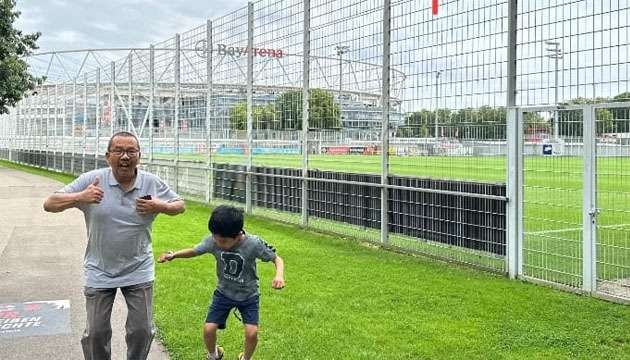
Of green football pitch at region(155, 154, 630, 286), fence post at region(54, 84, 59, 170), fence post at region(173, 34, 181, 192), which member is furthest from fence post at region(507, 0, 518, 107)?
fence post at region(54, 84, 59, 170)

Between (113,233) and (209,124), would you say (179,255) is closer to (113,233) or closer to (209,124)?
(113,233)

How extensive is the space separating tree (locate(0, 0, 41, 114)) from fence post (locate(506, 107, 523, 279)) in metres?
22.6

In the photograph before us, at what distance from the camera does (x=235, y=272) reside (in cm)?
449

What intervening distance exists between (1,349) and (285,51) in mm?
9371

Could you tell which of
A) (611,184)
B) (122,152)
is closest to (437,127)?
(611,184)

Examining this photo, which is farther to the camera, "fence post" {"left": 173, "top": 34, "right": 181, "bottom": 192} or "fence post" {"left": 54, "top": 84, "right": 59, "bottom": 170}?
"fence post" {"left": 54, "top": 84, "right": 59, "bottom": 170}

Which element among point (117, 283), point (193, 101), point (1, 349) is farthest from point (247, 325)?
point (193, 101)

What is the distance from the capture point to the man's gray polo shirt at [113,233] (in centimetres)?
410

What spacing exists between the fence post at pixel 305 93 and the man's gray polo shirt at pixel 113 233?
27.2 ft

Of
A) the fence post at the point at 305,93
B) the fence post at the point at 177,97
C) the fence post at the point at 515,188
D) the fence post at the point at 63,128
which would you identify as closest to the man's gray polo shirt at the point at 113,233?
the fence post at the point at 515,188

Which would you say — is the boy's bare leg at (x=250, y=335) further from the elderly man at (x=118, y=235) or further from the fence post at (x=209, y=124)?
the fence post at (x=209, y=124)

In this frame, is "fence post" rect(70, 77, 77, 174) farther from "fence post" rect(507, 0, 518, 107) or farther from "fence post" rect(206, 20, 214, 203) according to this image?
"fence post" rect(507, 0, 518, 107)

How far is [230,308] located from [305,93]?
8544 millimetres

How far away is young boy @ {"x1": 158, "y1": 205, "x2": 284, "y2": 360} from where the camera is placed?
14.5 ft
